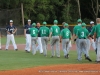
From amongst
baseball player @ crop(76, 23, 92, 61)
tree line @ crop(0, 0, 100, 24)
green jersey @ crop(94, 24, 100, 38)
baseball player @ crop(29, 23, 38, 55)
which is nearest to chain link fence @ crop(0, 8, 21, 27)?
tree line @ crop(0, 0, 100, 24)

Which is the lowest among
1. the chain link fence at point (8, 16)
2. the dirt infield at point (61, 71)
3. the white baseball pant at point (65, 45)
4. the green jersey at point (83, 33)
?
the dirt infield at point (61, 71)

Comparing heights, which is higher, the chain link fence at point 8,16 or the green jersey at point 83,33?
the chain link fence at point 8,16

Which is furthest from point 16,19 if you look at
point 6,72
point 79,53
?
point 6,72

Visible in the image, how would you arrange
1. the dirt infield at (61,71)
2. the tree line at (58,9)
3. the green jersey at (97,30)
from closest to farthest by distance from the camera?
the dirt infield at (61,71)
the green jersey at (97,30)
the tree line at (58,9)

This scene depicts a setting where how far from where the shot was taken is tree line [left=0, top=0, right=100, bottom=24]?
48688 mm

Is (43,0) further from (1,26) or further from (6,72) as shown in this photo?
(6,72)

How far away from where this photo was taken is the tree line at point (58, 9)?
4869 cm

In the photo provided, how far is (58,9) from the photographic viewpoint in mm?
53344

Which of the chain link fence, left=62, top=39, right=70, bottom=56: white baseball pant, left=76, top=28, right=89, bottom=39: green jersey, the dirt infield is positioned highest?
the chain link fence

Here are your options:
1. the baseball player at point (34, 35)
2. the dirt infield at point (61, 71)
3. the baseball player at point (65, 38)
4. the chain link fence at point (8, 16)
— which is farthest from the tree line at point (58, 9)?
the dirt infield at point (61, 71)

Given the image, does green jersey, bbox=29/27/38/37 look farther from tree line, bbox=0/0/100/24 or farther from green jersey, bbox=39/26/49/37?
tree line, bbox=0/0/100/24

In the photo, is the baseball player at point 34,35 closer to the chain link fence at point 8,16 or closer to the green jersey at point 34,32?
the green jersey at point 34,32

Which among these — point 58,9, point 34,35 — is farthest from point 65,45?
point 58,9

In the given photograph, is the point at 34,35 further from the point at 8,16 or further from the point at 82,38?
the point at 8,16
